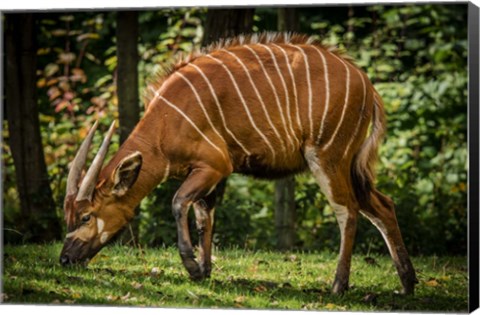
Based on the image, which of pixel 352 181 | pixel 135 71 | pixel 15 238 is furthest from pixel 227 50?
pixel 15 238

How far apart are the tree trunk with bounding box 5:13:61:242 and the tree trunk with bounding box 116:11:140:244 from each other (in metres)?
0.78

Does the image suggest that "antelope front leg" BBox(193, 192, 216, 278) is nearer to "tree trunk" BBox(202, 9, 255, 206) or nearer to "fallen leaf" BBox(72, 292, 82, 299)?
"fallen leaf" BBox(72, 292, 82, 299)

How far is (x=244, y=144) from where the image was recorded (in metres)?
7.93

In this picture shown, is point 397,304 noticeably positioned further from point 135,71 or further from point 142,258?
point 135,71

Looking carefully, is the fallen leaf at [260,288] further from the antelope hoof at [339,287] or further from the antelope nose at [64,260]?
the antelope nose at [64,260]

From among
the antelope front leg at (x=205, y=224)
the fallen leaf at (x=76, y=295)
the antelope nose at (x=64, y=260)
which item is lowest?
the fallen leaf at (x=76, y=295)

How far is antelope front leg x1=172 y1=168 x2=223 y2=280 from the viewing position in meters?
7.55

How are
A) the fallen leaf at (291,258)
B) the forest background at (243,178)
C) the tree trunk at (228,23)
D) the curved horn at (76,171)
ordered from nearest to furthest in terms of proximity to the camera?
the curved horn at (76,171)
the fallen leaf at (291,258)
the tree trunk at (228,23)
the forest background at (243,178)

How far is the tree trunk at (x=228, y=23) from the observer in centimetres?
947

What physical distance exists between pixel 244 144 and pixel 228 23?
1.94 metres

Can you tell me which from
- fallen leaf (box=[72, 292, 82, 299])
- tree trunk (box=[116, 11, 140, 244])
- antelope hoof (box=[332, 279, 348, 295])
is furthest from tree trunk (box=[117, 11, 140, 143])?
antelope hoof (box=[332, 279, 348, 295])

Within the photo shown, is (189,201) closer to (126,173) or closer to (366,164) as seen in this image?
(126,173)

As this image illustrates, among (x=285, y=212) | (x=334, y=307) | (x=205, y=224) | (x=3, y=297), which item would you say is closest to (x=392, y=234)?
(x=334, y=307)

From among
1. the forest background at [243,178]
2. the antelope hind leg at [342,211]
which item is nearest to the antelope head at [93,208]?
the antelope hind leg at [342,211]
